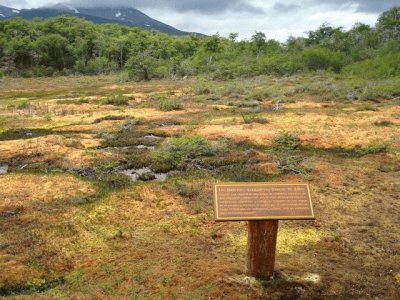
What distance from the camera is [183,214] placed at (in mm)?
11250

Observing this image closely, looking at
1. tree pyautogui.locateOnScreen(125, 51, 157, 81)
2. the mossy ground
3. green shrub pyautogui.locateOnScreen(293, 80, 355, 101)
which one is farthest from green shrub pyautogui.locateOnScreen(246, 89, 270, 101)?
tree pyautogui.locateOnScreen(125, 51, 157, 81)

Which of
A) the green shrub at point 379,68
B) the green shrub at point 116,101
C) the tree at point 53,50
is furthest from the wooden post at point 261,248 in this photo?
the tree at point 53,50

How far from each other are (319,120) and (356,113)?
12.1 feet

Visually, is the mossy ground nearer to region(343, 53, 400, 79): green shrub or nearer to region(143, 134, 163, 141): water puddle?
region(143, 134, 163, 141): water puddle

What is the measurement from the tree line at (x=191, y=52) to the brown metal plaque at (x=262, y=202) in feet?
140

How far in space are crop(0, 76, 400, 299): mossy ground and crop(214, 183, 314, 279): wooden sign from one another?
46cm

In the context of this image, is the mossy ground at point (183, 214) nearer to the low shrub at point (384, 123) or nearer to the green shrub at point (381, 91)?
the low shrub at point (384, 123)

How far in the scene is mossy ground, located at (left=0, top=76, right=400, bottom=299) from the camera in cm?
767

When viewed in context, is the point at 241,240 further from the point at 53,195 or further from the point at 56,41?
the point at 56,41

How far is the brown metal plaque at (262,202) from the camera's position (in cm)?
717

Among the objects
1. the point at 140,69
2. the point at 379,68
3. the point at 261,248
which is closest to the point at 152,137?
the point at 261,248

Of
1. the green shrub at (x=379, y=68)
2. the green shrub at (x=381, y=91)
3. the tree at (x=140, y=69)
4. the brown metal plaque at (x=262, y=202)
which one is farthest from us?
the tree at (x=140, y=69)

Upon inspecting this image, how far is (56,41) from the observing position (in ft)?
279

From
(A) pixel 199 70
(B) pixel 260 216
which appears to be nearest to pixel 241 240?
(B) pixel 260 216
